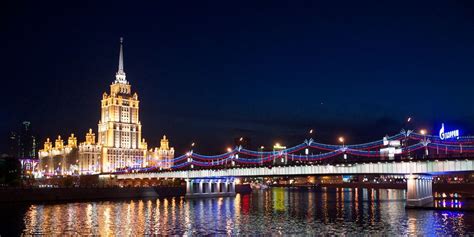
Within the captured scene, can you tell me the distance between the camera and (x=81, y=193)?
449 ft

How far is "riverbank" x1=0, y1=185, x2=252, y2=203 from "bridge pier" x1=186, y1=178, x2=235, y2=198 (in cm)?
1204

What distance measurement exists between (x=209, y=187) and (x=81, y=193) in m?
34.7

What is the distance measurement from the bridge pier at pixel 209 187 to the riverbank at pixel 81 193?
39.5ft

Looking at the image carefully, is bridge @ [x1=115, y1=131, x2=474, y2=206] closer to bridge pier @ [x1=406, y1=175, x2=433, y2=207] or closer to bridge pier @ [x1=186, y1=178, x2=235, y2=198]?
bridge pier @ [x1=406, y1=175, x2=433, y2=207]

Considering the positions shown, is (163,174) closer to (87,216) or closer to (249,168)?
(249,168)

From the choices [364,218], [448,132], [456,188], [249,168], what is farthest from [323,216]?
[456,188]

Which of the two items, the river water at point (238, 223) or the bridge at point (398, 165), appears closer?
the river water at point (238, 223)

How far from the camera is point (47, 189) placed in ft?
423

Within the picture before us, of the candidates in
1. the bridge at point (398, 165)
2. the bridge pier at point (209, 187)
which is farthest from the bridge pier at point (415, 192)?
the bridge pier at point (209, 187)

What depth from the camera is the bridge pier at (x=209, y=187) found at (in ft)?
485

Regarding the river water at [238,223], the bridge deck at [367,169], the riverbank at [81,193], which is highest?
the bridge deck at [367,169]

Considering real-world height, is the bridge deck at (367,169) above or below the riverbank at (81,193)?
above

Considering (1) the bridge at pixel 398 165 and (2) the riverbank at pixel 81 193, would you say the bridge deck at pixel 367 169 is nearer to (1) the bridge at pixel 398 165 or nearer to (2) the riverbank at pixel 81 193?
(1) the bridge at pixel 398 165

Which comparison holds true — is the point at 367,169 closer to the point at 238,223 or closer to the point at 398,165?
the point at 398,165
